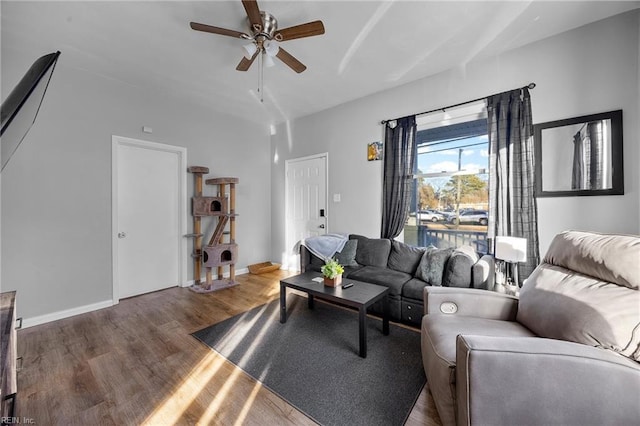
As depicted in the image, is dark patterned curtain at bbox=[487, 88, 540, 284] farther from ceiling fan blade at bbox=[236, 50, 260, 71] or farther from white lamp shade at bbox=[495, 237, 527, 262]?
ceiling fan blade at bbox=[236, 50, 260, 71]

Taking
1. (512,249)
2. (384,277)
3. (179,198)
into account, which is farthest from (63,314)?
(512,249)

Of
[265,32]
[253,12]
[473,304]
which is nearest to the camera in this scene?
[473,304]

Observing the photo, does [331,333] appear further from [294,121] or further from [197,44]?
[294,121]

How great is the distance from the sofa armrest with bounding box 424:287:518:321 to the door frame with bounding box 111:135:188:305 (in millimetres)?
3537

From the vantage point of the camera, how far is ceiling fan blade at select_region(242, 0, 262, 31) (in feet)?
6.00

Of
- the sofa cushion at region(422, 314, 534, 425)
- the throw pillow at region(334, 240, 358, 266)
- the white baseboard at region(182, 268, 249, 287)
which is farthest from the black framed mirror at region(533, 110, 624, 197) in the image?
the white baseboard at region(182, 268, 249, 287)

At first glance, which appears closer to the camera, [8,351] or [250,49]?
[8,351]

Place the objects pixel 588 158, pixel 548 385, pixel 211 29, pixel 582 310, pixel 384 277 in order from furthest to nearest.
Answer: pixel 384 277, pixel 588 158, pixel 211 29, pixel 582 310, pixel 548 385

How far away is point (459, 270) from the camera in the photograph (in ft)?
8.29

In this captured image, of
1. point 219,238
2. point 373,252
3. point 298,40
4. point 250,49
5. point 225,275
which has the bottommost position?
point 225,275

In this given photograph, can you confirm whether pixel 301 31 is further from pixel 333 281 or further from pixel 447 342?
pixel 447 342


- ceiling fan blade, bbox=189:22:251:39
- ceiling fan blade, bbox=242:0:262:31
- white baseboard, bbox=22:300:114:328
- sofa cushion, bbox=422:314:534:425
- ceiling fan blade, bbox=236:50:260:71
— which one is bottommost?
white baseboard, bbox=22:300:114:328

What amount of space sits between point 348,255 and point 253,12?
2.76m

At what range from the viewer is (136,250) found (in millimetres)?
3545
